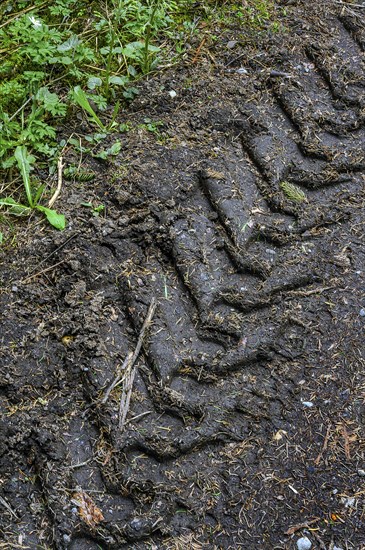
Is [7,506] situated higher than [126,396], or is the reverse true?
[126,396]

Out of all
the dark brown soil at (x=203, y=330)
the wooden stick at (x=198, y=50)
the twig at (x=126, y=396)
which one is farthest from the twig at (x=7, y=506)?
the wooden stick at (x=198, y=50)

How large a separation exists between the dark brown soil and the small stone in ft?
0.05

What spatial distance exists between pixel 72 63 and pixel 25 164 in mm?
613

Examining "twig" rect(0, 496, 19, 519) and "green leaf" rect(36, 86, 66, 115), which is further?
"green leaf" rect(36, 86, 66, 115)

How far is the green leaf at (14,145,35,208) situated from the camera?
2.94 meters

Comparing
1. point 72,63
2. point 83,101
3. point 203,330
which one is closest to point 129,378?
point 203,330

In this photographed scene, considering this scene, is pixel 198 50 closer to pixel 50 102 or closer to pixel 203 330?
pixel 50 102

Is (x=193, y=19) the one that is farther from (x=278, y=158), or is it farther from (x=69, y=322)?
(x=69, y=322)

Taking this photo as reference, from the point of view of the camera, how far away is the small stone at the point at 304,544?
231 centimetres

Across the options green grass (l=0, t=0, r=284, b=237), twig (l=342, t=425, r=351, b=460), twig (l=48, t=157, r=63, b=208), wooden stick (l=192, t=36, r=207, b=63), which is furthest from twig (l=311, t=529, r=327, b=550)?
wooden stick (l=192, t=36, r=207, b=63)

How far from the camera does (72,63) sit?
3285 mm

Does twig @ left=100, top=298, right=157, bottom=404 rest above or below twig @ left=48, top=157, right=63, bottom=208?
below

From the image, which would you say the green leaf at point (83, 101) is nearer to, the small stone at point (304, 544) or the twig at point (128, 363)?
the twig at point (128, 363)

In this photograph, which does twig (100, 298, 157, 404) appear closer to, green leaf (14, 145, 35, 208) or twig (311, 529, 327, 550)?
green leaf (14, 145, 35, 208)
